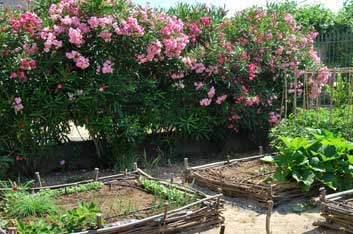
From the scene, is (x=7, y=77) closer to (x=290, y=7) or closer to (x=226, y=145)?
(x=226, y=145)

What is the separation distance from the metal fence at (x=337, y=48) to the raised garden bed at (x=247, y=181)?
22.7 feet

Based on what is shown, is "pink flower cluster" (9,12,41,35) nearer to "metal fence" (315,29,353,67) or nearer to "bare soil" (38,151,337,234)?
"bare soil" (38,151,337,234)

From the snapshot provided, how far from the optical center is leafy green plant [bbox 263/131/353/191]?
15.8ft

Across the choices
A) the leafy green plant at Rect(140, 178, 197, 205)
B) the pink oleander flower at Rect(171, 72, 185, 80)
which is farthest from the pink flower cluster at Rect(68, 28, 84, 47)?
the leafy green plant at Rect(140, 178, 197, 205)

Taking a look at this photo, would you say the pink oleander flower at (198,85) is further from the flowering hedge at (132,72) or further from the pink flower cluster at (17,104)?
the pink flower cluster at (17,104)

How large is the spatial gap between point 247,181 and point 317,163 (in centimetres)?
78

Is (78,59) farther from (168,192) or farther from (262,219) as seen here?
(262,219)

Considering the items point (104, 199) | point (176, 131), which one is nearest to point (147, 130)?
point (176, 131)

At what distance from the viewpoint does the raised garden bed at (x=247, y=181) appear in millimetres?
4871

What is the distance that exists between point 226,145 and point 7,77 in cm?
360

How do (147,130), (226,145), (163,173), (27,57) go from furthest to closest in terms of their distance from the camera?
(226,145), (147,130), (163,173), (27,57)

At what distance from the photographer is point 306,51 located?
799 centimetres

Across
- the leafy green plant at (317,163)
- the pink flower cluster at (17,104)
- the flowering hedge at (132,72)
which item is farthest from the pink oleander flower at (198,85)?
the pink flower cluster at (17,104)

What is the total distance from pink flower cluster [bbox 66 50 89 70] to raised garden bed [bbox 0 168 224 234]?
161cm
